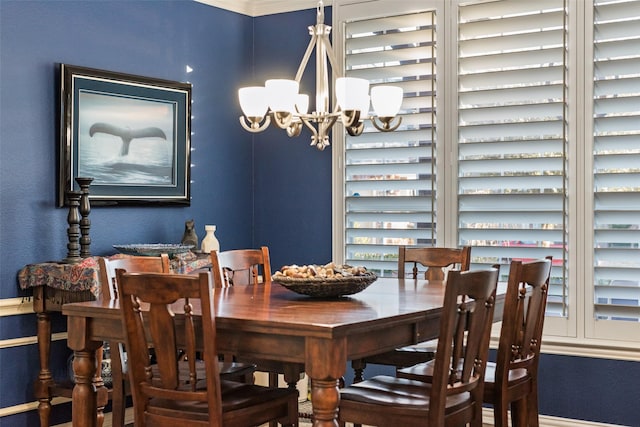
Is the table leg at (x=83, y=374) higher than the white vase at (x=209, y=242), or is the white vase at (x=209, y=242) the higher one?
the white vase at (x=209, y=242)

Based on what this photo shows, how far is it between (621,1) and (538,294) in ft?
6.16

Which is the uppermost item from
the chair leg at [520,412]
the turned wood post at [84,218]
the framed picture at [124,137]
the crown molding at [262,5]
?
the crown molding at [262,5]

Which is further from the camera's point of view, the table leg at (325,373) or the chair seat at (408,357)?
the chair seat at (408,357)

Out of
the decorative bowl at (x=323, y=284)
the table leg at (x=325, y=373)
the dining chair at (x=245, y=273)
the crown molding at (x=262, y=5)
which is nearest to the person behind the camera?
the table leg at (x=325, y=373)

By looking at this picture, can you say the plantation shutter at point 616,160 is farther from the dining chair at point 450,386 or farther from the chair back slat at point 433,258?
the dining chair at point 450,386

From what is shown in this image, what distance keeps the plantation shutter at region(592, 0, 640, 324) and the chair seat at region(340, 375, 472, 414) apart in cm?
163

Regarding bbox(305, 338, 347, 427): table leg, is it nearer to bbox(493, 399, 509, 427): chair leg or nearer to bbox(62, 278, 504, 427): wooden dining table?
bbox(62, 278, 504, 427): wooden dining table

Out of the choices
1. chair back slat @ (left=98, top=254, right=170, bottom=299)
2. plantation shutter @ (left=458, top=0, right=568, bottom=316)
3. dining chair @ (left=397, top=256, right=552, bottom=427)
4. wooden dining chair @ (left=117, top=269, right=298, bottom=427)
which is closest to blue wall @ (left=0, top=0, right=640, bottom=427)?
plantation shutter @ (left=458, top=0, right=568, bottom=316)

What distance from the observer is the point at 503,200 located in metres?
4.56

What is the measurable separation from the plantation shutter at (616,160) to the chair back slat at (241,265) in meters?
1.75

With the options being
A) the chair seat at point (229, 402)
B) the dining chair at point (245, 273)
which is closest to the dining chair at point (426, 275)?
the dining chair at point (245, 273)

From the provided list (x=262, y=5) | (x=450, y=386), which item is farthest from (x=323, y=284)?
(x=262, y=5)

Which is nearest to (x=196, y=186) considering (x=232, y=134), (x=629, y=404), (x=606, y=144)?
(x=232, y=134)

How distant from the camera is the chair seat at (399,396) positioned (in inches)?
107
